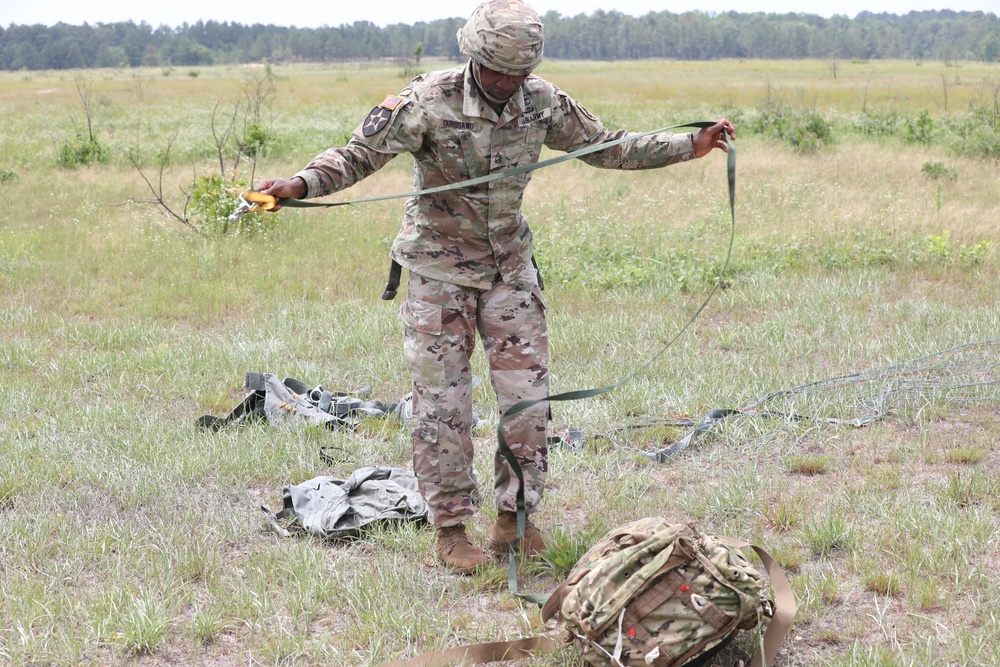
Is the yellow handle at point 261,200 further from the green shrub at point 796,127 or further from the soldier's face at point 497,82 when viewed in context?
the green shrub at point 796,127

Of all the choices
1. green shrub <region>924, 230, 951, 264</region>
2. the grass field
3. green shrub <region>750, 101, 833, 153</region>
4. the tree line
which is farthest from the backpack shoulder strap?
the tree line

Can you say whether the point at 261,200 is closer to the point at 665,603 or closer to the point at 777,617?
the point at 665,603

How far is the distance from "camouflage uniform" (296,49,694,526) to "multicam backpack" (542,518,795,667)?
83 cm

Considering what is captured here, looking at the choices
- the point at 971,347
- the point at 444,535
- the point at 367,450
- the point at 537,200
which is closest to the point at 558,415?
the point at 367,450

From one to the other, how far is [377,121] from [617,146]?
0.91 metres

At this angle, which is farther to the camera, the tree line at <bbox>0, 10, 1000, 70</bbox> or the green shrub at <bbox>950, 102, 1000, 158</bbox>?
the tree line at <bbox>0, 10, 1000, 70</bbox>

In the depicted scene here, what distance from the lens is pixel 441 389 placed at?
11.8ft

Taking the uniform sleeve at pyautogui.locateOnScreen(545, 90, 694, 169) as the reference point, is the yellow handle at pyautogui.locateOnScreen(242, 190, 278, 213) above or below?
below

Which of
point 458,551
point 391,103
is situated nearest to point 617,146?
point 391,103

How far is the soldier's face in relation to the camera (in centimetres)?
329

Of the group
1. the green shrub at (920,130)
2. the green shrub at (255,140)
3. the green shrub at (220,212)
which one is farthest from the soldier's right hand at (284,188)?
the green shrub at (920,130)

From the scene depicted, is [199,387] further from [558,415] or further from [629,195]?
[629,195]

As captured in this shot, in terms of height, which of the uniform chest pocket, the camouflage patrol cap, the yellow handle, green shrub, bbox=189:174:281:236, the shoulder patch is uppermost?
the camouflage patrol cap

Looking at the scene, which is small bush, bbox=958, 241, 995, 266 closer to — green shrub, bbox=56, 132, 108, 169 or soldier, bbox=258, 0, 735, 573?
soldier, bbox=258, 0, 735, 573
